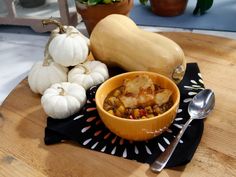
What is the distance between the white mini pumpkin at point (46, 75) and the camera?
52 centimetres

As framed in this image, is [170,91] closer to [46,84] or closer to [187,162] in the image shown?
[187,162]

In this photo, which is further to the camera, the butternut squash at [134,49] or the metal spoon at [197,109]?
the butternut squash at [134,49]

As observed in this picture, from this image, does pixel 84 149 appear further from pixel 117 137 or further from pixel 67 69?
pixel 67 69

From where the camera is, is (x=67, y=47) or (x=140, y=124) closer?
(x=140, y=124)

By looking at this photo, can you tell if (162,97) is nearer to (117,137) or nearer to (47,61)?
(117,137)

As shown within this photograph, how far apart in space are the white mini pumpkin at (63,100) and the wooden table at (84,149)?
0.03m

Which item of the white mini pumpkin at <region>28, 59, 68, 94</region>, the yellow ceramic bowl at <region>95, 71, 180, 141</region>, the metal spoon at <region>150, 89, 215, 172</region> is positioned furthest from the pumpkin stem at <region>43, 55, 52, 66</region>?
the metal spoon at <region>150, 89, 215, 172</region>

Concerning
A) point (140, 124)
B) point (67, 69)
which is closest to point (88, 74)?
point (67, 69)

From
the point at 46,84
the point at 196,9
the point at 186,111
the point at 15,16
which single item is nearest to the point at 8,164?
the point at 46,84

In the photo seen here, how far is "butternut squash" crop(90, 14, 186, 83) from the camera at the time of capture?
1.66 ft

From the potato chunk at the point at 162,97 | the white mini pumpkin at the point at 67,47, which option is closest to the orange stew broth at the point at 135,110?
the potato chunk at the point at 162,97

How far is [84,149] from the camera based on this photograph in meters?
0.43

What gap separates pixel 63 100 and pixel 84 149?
80 mm

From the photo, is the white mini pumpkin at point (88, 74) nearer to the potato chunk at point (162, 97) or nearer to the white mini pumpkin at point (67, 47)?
the white mini pumpkin at point (67, 47)
